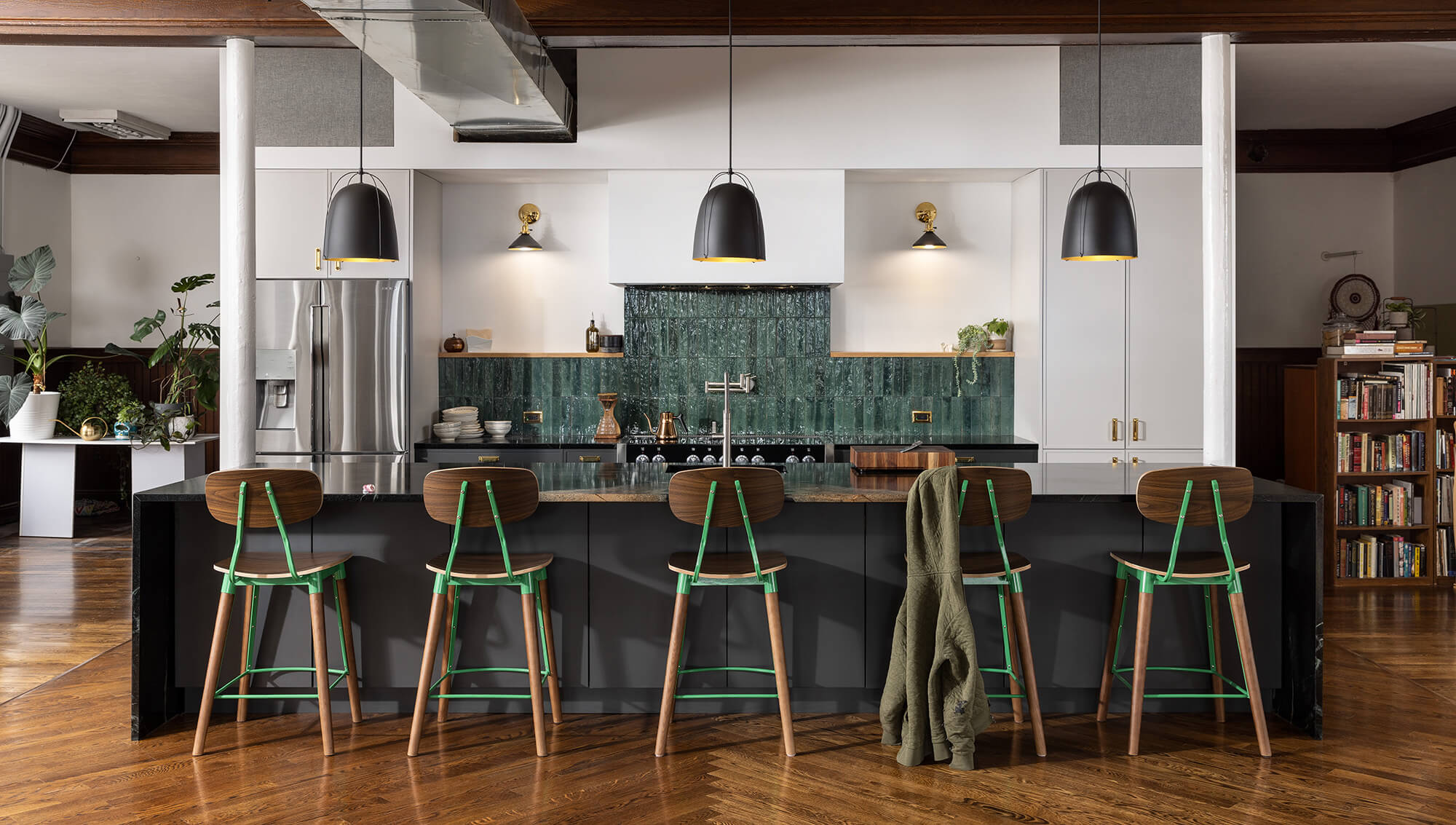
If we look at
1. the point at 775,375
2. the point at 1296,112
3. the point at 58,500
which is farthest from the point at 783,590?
the point at 58,500

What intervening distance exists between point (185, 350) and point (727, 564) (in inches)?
232

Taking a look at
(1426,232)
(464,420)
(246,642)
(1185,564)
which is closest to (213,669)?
(246,642)

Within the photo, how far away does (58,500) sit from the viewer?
23.2 ft

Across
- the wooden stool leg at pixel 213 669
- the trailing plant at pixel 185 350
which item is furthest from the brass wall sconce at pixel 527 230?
the wooden stool leg at pixel 213 669

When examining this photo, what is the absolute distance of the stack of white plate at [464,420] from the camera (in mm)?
6105

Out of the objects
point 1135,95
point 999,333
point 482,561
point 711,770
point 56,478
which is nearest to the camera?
point 711,770

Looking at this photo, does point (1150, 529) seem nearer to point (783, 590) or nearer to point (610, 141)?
point (783, 590)

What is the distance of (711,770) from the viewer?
3234 millimetres

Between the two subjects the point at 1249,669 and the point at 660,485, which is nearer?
the point at 1249,669

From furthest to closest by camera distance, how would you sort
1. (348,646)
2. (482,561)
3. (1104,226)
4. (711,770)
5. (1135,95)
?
(1135,95) < (1104,226) < (348,646) < (482,561) < (711,770)

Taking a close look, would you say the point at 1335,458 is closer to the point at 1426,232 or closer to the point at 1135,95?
the point at 1426,232

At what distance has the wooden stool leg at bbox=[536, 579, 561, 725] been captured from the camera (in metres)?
3.54

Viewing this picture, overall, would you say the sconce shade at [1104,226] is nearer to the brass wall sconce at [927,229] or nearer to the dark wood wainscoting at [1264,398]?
the brass wall sconce at [927,229]

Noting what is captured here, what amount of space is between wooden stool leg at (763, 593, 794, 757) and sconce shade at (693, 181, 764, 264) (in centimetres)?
123
